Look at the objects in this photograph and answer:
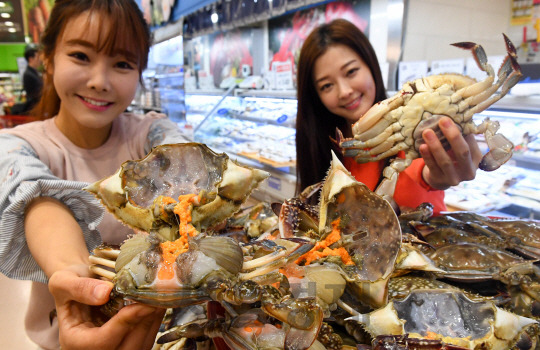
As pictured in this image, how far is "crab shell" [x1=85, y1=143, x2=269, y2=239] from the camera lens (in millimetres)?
730

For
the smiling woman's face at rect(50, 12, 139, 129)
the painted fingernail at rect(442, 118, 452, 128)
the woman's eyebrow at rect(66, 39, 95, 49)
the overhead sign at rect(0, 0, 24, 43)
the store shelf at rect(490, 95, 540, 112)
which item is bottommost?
the painted fingernail at rect(442, 118, 452, 128)

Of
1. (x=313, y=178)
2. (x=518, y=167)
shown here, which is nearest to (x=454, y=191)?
(x=518, y=167)

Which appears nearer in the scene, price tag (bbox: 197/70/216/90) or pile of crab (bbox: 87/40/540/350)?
pile of crab (bbox: 87/40/540/350)

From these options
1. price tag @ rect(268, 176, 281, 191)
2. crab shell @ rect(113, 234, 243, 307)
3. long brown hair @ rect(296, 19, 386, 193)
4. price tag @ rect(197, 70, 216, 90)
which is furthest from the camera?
price tag @ rect(197, 70, 216, 90)

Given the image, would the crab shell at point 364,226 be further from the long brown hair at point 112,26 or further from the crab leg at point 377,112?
the long brown hair at point 112,26

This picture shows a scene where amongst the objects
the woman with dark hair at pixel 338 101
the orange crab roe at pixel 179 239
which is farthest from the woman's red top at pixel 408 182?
the orange crab roe at pixel 179 239

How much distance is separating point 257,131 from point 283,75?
862 millimetres

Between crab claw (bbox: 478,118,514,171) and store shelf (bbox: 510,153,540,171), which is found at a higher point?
crab claw (bbox: 478,118,514,171)

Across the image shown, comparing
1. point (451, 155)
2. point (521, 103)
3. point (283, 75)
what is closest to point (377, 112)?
point (451, 155)

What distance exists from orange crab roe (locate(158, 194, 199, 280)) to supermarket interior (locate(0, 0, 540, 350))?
0.76 metres

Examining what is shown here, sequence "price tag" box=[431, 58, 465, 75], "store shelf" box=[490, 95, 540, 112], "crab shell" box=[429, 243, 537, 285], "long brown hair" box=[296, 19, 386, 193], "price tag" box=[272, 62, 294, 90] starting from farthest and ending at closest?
1. "price tag" box=[272, 62, 294, 90]
2. "price tag" box=[431, 58, 465, 75]
3. "store shelf" box=[490, 95, 540, 112]
4. "long brown hair" box=[296, 19, 386, 193]
5. "crab shell" box=[429, 243, 537, 285]

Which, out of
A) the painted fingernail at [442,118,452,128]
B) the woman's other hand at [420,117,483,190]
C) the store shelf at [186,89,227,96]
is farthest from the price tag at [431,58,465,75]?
the store shelf at [186,89,227,96]

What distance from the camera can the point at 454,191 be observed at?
7.35 feet

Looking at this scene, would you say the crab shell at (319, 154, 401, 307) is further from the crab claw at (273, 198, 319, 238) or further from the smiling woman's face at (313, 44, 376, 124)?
the smiling woman's face at (313, 44, 376, 124)
